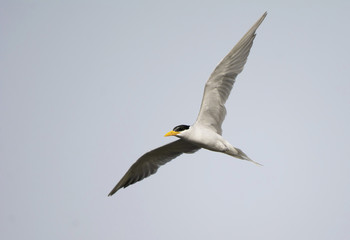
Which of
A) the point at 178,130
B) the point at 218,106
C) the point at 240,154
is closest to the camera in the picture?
the point at 178,130

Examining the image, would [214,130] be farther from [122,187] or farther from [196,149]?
[122,187]

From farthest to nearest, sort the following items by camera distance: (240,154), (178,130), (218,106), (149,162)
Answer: (149,162), (218,106), (240,154), (178,130)

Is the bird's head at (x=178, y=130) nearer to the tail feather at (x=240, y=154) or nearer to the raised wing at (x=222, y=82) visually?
the raised wing at (x=222, y=82)

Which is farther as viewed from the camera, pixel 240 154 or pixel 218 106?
pixel 218 106

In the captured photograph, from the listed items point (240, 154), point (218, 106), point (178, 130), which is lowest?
point (240, 154)

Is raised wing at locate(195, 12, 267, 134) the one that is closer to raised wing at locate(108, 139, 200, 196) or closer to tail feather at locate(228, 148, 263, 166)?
tail feather at locate(228, 148, 263, 166)

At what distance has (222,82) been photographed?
13195mm

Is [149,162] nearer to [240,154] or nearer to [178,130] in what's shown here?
[178,130]

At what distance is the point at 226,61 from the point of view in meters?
13.1

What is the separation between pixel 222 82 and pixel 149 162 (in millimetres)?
3462

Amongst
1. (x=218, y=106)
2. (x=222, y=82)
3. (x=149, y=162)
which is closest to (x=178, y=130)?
(x=218, y=106)

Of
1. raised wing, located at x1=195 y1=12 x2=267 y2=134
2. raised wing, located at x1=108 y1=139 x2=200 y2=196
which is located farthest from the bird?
raised wing, located at x1=108 y1=139 x2=200 y2=196

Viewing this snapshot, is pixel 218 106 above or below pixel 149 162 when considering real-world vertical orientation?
above

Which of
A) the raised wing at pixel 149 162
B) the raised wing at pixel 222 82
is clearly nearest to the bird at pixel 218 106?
the raised wing at pixel 222 82
